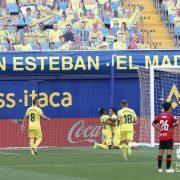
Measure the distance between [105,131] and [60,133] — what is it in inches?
71.5

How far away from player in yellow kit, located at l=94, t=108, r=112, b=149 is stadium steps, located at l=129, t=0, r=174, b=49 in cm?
702

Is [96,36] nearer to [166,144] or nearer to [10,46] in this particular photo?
[10,46]

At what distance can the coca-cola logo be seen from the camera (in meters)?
29.6

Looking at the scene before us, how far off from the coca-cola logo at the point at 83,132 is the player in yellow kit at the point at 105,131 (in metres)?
0.84

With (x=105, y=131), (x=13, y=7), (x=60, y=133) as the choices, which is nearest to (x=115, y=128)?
(x=105, y=131)

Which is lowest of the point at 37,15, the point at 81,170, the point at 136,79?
the point at 81,170

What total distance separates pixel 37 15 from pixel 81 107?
20.3ft

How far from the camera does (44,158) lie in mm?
22641

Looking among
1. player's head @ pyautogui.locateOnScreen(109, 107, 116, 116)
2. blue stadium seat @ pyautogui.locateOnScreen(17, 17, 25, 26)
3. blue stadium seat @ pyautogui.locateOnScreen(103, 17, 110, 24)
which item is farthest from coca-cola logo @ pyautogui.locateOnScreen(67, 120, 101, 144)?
blue stadium seat @ pyautogui.locateOnScreen(103, 17, 110, 24)

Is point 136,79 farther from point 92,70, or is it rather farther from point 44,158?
point 44,158

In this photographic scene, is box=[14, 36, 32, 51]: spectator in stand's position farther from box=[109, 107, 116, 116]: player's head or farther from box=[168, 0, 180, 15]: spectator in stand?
box=[168, 0, 180, 15]: spectator in stand

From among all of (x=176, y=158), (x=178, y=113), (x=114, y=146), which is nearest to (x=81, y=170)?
(x=176, y=158)

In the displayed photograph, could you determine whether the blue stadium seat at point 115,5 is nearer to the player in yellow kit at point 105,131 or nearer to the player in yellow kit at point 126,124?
the player in yellow kit at point 105,131

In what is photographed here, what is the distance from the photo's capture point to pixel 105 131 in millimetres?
28734
